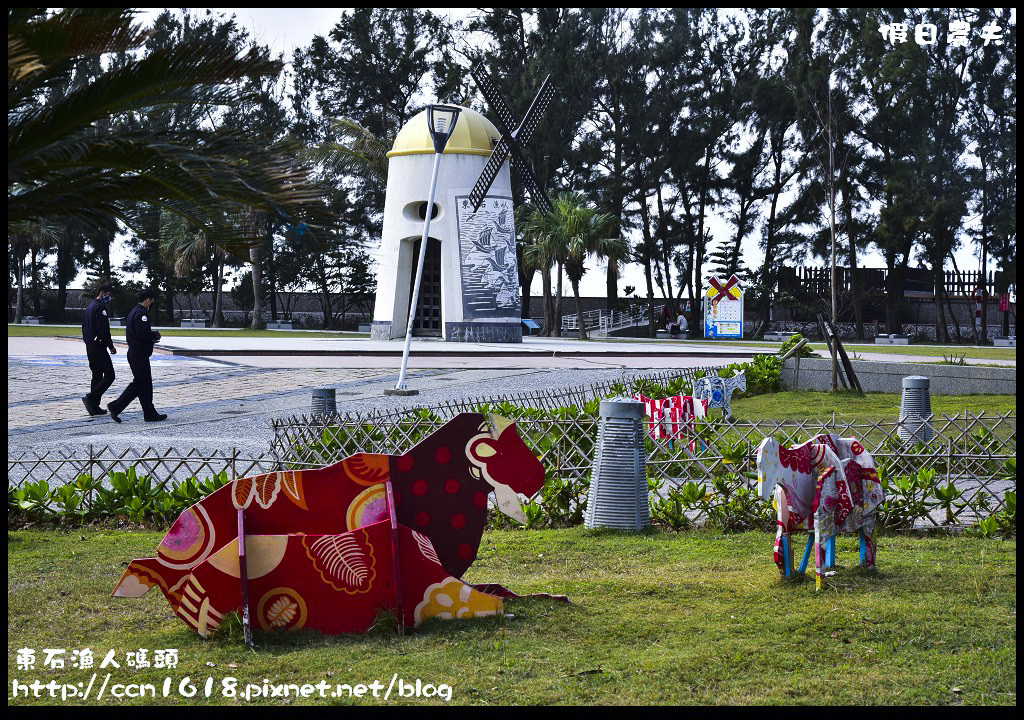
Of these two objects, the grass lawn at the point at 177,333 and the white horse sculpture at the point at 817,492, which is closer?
the white horse sculpture at the point at 817,492

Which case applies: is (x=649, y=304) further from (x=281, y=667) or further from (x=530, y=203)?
(x=281, y=667)

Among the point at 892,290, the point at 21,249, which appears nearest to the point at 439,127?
the point at 892,290

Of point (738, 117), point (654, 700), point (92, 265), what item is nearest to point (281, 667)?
point (654, 700)

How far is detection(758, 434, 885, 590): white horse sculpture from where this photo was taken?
5.23m

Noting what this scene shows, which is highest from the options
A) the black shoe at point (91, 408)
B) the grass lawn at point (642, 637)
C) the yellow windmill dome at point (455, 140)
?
the yellow windmill dome at point (455, 140)

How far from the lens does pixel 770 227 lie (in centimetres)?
5041

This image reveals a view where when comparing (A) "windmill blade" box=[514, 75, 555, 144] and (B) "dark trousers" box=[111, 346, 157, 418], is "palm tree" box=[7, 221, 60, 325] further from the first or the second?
(B) "dark trousers" box=[111, 346, 157, 418]

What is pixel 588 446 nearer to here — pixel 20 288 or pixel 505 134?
pixel 505 134

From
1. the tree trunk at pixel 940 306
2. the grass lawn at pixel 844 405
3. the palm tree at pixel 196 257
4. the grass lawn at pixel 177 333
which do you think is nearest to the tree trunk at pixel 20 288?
the palm tree at pixel 196 257

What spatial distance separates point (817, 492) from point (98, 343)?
10119 mm

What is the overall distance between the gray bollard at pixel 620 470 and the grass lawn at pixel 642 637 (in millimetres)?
665

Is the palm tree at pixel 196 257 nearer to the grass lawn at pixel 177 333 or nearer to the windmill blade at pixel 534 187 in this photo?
the grass lawn at pixel 177 333

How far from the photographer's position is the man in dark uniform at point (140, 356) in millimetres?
12664

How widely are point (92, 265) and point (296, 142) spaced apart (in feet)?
175
